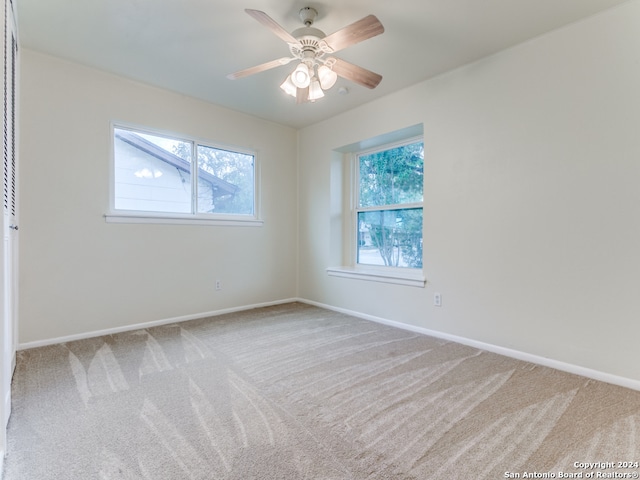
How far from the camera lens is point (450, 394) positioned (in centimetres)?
201

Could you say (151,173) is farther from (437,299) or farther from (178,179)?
(437,299)

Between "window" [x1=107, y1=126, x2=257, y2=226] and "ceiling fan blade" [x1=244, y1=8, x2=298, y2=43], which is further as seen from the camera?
"window" [x1=107, y1=126, x2=257, y2=226]

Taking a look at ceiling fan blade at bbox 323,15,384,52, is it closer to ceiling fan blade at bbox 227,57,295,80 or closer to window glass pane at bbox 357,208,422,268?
ceiling fan blade at bbox 227,57,295,80

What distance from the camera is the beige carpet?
4.60 ft

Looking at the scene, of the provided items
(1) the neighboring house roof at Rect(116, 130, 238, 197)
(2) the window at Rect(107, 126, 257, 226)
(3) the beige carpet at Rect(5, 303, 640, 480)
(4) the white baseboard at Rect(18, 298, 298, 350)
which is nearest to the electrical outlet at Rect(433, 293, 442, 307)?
(3) the beige carpet at Rect(5, 303, 640, 480)

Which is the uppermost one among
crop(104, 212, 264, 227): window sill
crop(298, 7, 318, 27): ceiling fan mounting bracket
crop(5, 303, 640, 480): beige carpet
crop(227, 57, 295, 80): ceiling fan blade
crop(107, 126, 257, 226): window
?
crop(298, 7, 318, 27): ceiling fan mounting bracket

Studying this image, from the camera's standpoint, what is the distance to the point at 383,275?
142 inches

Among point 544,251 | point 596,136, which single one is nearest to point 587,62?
point 596,136

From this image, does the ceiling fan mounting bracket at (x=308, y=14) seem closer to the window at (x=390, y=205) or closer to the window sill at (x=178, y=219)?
the window at (x=390, y=205)

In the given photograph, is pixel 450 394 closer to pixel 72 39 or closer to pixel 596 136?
pixel 596 136

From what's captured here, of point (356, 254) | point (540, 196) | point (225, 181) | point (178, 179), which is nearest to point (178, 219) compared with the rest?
point (178, 179)

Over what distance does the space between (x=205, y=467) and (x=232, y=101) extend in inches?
139

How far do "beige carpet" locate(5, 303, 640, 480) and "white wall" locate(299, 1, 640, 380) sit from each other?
37 cm

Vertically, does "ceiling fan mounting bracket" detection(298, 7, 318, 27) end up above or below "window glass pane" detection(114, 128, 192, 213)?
above
